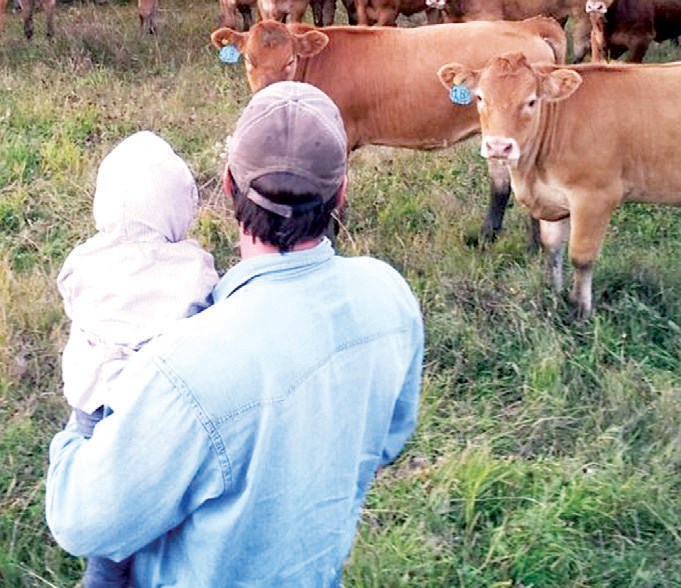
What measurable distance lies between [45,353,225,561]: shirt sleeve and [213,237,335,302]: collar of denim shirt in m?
0.22

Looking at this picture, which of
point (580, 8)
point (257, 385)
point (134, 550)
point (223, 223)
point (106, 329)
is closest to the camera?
point (257, 385)

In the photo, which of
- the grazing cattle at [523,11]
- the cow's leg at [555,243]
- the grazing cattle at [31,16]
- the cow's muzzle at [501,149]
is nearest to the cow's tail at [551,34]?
the cow's leg at [555,243]

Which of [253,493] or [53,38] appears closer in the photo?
[253,493]

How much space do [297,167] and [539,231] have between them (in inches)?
168

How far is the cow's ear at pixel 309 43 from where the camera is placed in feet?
19.9

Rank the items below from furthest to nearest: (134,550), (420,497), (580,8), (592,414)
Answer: (580,8) < (592,414) < (420,497) < (134,550)

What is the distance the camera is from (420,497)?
3686 millimetres

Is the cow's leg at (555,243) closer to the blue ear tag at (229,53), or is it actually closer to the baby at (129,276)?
the blue ear tag at (229,53)

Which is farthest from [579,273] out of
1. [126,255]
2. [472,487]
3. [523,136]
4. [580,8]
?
[580,8]

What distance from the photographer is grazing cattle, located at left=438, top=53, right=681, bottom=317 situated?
16.6 feet

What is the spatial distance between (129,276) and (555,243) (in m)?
3.66

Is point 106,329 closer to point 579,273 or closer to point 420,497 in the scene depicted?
point 420,497

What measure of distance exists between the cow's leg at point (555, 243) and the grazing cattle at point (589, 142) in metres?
0.18

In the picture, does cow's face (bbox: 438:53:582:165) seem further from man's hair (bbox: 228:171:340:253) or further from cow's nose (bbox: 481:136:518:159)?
man's hair (bbox: 228:171:340:253)
